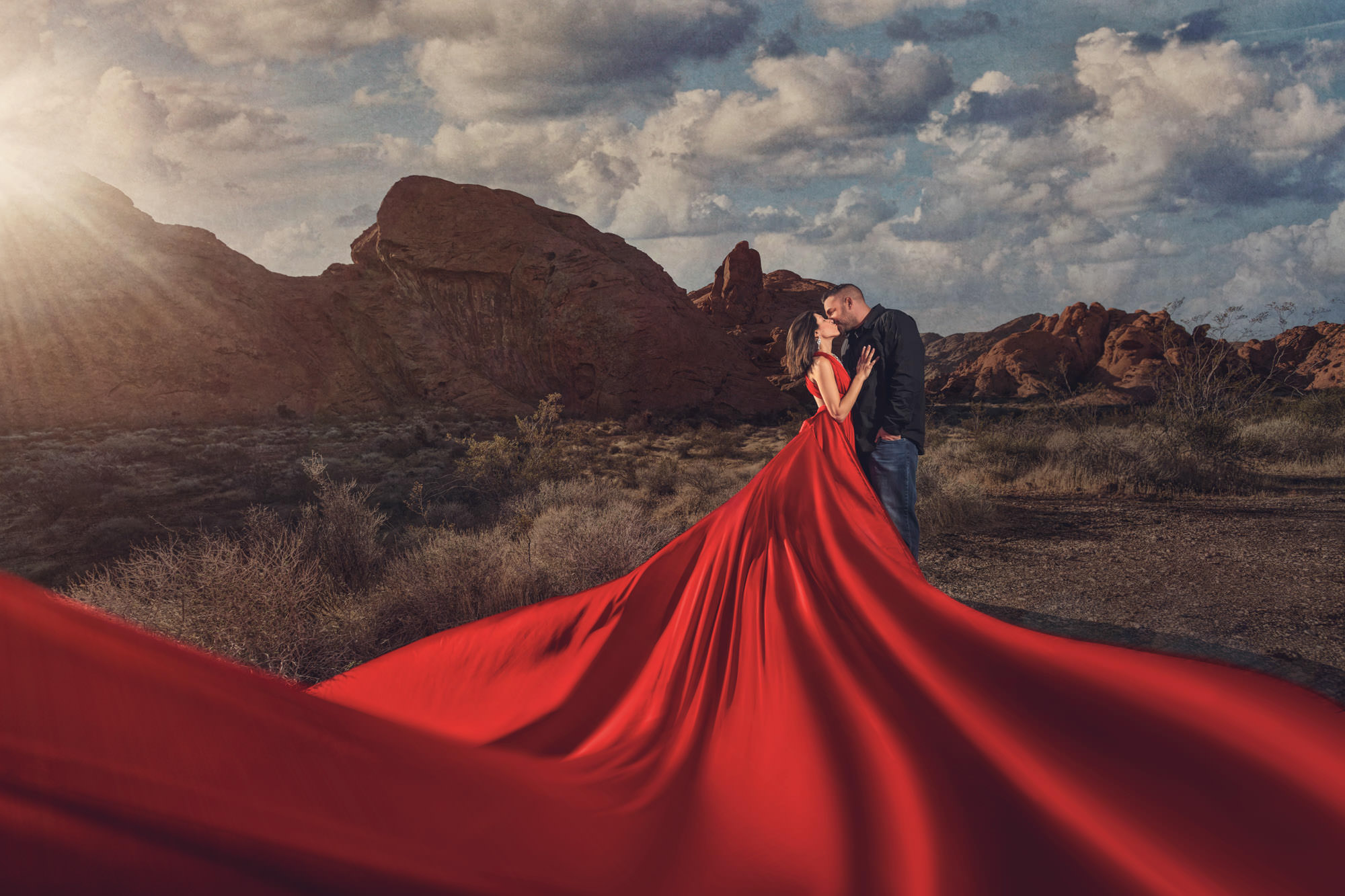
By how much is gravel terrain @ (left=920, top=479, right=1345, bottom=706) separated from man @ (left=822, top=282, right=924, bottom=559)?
1240 mm

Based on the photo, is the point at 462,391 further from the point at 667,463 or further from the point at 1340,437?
the point at 1340,437

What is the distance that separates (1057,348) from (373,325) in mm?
40152

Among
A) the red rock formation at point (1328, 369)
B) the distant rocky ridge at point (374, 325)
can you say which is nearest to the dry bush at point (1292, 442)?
the distant rocky ridge at point (374, 325)

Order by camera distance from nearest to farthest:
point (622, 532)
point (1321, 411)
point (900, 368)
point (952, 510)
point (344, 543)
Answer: point (900, 368)
point (622, 532)
point (344, 543)
point (952, 510)
point (1321, 411)

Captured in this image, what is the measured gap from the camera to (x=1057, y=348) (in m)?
44.1

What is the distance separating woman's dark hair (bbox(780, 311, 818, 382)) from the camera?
150 inches

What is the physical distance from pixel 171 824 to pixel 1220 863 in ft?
6.00

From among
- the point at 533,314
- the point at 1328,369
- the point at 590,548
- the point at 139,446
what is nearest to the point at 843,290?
the point at 590,548

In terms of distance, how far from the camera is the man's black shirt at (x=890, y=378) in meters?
3.62

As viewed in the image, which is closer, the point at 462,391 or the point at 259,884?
the point at 259,884

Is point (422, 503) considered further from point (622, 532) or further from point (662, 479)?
point (662, 479)

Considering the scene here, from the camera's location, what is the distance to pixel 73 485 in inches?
465

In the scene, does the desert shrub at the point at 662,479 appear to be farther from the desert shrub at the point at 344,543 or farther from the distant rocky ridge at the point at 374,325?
the distant rocky ridge at the point at 374,325

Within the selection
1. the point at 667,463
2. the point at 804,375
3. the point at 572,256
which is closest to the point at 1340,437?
the point at 667,463
